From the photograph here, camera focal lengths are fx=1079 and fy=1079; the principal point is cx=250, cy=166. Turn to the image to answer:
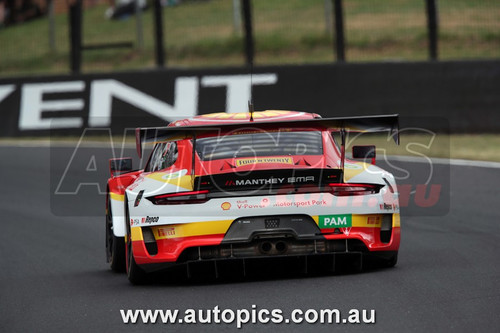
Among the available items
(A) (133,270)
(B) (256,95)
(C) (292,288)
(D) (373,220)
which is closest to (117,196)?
(A) (133,270)

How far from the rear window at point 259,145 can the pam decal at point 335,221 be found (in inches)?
26.1

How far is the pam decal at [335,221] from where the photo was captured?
7430 mm

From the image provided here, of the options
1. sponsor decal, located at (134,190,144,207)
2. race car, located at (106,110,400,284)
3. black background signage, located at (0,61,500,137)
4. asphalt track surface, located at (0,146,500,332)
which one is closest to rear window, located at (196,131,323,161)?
race car, located at (106,110,400,284)

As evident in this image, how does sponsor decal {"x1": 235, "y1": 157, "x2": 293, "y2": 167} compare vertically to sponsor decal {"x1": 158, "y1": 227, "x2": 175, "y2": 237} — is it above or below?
above

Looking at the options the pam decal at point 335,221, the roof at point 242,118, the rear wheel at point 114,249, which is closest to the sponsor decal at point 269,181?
the pam decal at point 335,221

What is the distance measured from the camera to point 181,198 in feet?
24.7

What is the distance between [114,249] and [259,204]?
6.32 ft

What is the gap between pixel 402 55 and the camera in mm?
24469

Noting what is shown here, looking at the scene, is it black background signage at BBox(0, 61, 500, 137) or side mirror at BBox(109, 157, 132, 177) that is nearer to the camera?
side mirror at BBox(109, 157, 132, 177)

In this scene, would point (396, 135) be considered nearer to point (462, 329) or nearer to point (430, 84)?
point (462, 329)

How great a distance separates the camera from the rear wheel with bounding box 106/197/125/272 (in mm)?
8742

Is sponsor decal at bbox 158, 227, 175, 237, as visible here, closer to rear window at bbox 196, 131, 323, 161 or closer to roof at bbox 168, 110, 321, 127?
rear window at bbox 196, 131, 323, 161

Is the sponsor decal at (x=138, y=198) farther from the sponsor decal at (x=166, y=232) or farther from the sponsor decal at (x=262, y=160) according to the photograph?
the sponsor decal at (x=262, y=160)

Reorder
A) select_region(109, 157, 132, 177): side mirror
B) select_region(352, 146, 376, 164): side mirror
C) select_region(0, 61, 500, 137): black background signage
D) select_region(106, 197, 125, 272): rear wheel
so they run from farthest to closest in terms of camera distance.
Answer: select_region(0, 61, 500, 137): black background signage, select_region(109, 157, 132, 177): side mirror, select_region(106, 197, 125, 272): rear wheel, select_region(352, 146, 376, 164): side mirror
